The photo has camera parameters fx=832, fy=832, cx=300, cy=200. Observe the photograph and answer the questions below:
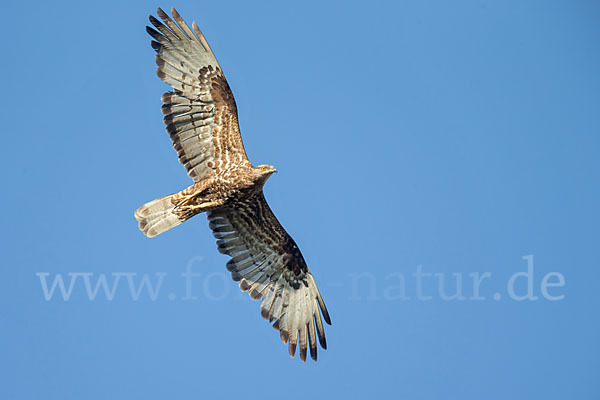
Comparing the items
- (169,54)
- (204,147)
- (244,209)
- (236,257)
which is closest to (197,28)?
(169,54)

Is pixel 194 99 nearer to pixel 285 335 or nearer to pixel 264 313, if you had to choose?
pixel 264 313

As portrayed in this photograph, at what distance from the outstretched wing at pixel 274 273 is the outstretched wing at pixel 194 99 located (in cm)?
128

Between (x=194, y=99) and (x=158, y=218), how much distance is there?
211 centimetres

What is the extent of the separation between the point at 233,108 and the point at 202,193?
1.51 m

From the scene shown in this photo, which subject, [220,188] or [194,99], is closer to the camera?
[194,99]

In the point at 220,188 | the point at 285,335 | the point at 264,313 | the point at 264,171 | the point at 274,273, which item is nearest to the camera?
the point at 264,171

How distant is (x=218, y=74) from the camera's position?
13.6 metres

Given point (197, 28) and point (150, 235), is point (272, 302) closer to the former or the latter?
point (150, 235)

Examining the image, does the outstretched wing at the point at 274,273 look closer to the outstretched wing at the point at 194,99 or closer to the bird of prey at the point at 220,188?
the bird of prey at the point at 220,188

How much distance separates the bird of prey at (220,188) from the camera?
44.7 feet

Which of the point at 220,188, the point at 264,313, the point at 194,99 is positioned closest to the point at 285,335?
the point at 264,313

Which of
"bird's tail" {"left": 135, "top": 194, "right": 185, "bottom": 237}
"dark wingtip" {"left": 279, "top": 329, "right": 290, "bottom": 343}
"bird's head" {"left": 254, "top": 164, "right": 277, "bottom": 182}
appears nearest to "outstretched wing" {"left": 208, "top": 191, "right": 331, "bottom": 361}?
"dark wingtip" {"left": 279, "top": 329, "right": 290, "bottom": 343}

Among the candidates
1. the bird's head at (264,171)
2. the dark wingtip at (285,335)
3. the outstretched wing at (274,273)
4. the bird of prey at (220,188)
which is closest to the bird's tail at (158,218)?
the bird of prey at (220,188)

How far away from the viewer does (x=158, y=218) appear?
554 inches
